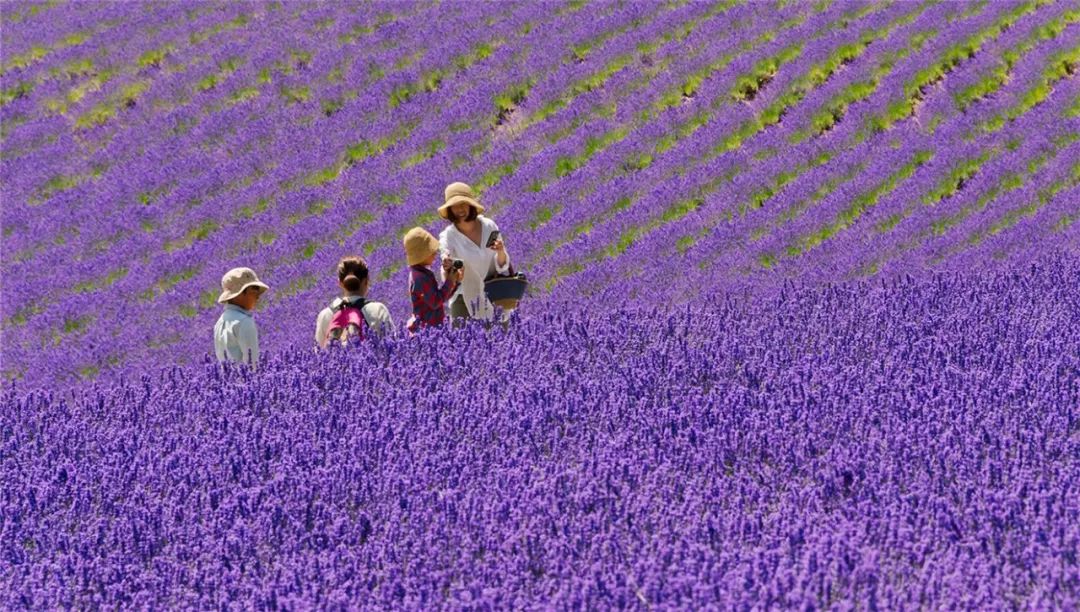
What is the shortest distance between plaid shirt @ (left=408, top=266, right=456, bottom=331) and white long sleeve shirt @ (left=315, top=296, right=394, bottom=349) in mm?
291

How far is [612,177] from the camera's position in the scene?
11.0 m

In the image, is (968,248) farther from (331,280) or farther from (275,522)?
(275,522)

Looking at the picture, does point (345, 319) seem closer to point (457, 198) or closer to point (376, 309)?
point (376, 309)

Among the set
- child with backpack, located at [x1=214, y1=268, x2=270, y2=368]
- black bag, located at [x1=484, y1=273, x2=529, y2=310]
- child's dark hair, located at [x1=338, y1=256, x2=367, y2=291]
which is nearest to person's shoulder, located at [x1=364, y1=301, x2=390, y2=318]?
child's dark hair, located at [x1=338, y1=256, x2=367, y2=291]

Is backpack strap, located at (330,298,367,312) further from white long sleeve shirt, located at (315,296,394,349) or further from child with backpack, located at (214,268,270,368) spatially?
child with backpack, located at (214,268,270,368)

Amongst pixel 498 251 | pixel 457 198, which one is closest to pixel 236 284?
pixel 457 198

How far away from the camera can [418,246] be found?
21.3 feet

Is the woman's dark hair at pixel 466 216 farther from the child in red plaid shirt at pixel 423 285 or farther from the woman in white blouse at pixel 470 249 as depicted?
the child in red plaid shirt at pixel 423 285

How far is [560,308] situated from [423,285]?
4.95 feet

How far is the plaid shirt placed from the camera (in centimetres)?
646

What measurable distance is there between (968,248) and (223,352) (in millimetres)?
4856

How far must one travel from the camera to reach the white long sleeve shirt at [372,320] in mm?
5682

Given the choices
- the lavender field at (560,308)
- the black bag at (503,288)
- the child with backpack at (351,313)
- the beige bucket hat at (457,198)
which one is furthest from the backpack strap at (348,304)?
the black bag at (503,288)

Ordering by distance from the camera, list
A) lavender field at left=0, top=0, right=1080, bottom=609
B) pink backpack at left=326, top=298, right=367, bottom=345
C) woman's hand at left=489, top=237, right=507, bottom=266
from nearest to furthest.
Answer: lavender field at left=0, top=0, right=1080, bottom=609
pink backpack at left=326, top=298, right=367, bottom=345
woman's hand at left=489, top=237, right=507, bottom=266
